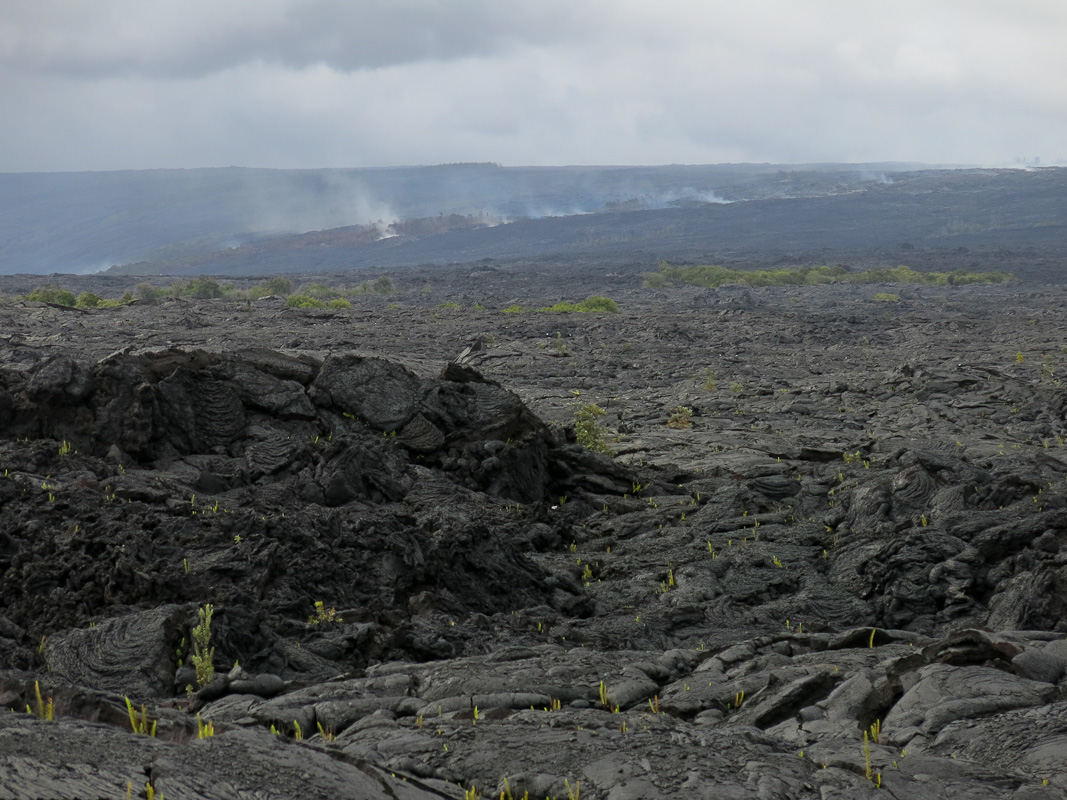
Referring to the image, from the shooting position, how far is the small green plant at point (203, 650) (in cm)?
840

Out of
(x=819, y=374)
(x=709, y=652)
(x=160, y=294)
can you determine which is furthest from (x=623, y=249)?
(x=709, y=652)

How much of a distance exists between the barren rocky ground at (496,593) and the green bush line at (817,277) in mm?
58356

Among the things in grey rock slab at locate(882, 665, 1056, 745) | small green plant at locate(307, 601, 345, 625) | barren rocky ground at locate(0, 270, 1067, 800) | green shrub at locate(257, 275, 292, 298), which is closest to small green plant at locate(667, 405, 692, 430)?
barren rocky ground at locate(0, 270, 1067, 800)

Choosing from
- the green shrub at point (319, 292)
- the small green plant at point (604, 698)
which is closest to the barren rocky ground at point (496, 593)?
the small green plant at point (604, 698)

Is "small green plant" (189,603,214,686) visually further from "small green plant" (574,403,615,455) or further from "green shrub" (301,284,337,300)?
"green shrub" (301,284,337,300)

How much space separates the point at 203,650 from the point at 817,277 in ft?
268

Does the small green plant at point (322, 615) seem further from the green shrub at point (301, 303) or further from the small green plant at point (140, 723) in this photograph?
the green shrub at point (301, 303)

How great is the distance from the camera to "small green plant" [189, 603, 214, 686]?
840 cm

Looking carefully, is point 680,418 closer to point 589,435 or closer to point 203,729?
point 589,435

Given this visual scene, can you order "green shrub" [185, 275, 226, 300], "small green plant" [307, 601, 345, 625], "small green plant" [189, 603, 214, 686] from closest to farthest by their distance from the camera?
1. "small green plant" [189, 603, 214, 686]
2. "small green plant" [307, 601, 345, 625]
3. "green shrub" [185, 275, 226, 300]

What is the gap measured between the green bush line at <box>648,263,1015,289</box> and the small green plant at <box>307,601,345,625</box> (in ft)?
236

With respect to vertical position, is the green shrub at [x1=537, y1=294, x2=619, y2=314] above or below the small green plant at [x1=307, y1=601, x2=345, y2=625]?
above

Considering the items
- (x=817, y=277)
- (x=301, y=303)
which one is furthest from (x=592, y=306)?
(x=817, y=277)

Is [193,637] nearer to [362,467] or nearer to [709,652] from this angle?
[709,652]
